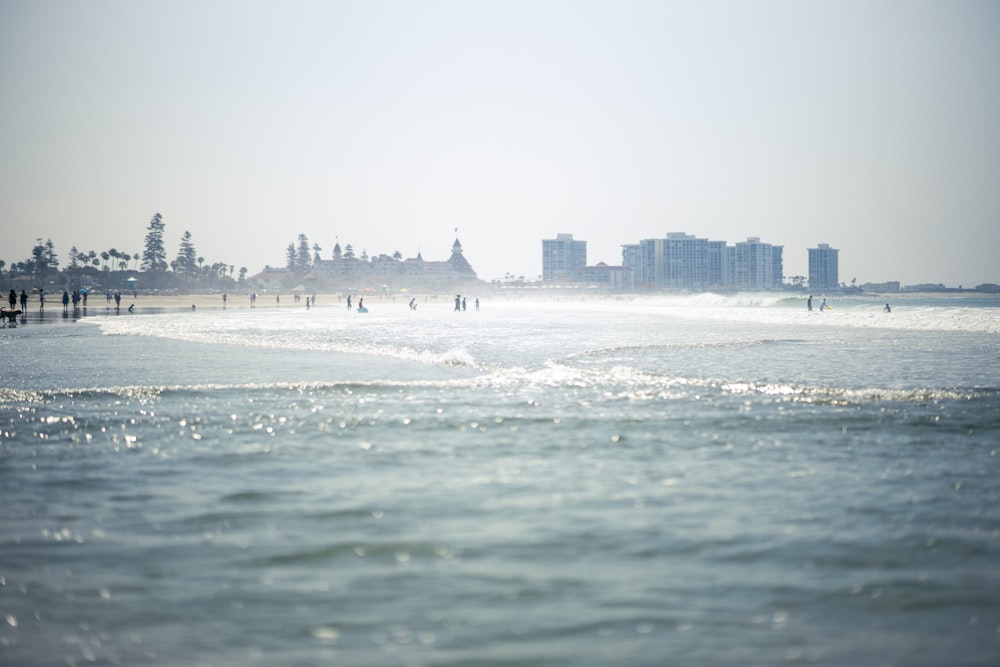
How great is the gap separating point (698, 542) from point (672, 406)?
7.76 m

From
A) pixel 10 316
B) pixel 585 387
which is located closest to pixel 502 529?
pixel 585 387

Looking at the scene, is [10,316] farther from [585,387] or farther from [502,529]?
[502,529]

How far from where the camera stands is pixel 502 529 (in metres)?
6.43

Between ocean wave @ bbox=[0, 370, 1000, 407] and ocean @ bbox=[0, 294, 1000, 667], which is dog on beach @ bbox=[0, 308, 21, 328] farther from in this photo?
ocean @ bbox=[0, 294, 1000, 667]

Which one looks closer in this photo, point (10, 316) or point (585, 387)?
point (585, 387)

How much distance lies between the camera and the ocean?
14.6ft

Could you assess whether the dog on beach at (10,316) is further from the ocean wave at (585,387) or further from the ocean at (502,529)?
the ocean at (502,529)

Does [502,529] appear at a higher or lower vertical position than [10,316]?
lower

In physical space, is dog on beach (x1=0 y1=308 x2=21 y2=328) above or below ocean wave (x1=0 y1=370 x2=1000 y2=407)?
above

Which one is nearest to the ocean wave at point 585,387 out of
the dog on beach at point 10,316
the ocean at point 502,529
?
the ocean at point 502,529

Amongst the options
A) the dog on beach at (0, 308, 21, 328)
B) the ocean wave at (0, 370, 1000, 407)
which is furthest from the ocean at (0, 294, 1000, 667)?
the dog on beach at (0, 308, 21, 328)

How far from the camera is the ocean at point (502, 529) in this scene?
4.44 metres

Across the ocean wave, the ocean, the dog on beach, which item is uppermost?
the dog on beach

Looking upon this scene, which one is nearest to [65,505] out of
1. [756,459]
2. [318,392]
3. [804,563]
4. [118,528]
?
[118,528]
